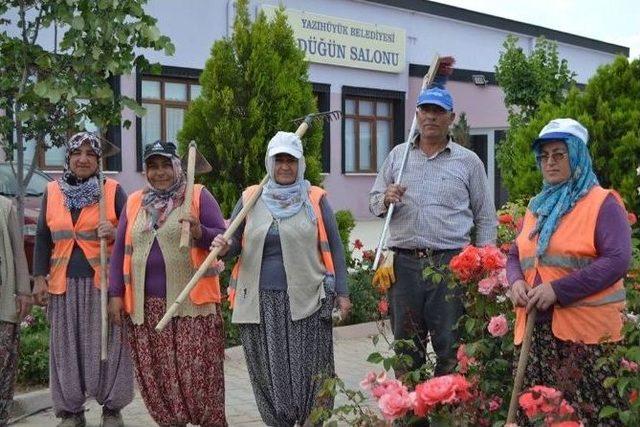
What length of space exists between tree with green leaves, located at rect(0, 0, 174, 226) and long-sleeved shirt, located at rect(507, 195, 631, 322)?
3170 millimetres

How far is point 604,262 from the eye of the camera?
139 inches

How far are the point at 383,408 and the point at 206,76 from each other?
6313 mm

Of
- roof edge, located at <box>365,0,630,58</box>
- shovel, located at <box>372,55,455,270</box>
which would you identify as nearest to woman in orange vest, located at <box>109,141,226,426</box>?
shovel, located at <box>372,55,455,270</box>

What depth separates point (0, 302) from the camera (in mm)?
5234

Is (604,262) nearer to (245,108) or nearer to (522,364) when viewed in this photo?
(522,364)

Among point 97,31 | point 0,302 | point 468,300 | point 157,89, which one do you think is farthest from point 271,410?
point 157,89

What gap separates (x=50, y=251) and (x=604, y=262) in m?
3.38

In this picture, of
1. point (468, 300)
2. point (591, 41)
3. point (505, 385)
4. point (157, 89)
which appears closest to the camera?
point (505, 385)

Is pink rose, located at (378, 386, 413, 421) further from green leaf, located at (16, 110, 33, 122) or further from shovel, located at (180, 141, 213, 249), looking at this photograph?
green leaf, located at (16, 110, 33, 122)

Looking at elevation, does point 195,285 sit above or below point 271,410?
above

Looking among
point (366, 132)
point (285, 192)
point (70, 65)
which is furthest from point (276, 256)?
point (366, 132)

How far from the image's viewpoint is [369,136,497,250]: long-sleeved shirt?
4.79 meters

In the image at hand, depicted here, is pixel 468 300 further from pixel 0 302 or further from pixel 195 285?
pixel 0 302

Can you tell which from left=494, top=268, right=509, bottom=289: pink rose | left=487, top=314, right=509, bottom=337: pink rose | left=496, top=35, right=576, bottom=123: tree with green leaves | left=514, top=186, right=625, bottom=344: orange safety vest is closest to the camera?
left=514, top=186, right=625, bottom=344: orange safety vest
